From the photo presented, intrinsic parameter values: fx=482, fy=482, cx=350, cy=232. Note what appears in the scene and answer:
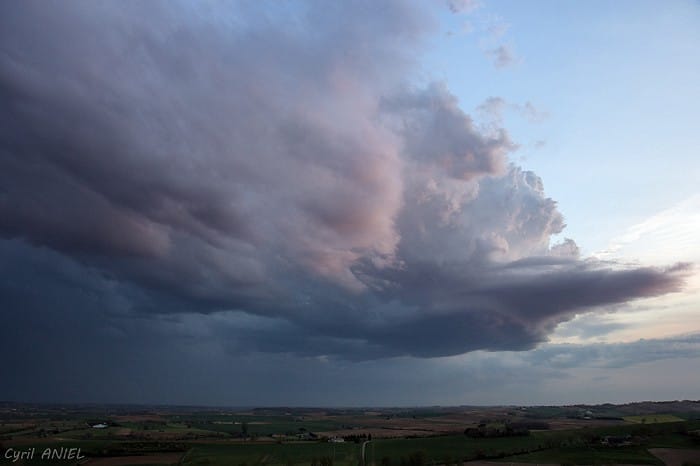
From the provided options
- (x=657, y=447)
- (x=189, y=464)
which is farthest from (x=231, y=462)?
(x=657, y=447)

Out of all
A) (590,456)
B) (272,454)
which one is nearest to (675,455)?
(590,456)

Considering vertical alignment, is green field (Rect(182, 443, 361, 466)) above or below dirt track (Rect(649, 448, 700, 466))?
below

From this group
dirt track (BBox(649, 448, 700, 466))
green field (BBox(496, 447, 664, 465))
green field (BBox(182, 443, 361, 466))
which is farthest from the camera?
green field (BBox(182, 443, 361, 466))

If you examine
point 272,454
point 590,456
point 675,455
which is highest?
point 675,455

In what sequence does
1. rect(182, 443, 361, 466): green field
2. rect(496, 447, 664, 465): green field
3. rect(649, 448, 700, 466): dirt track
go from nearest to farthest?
rect(649, 448, 700, 466): dirt track, rect(496, 447, 664, 465): green field, rect(182, 443, 361, 466): green field

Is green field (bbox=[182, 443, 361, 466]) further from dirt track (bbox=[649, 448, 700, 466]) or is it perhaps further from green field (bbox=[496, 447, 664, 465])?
dirt track (bbox=[649, 448, 700, 466])

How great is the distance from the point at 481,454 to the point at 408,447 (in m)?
24.6

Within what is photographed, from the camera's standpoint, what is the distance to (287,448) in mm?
140875

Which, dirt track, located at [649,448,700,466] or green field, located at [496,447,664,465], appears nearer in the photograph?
dirt track, located at [649,448,700,466]

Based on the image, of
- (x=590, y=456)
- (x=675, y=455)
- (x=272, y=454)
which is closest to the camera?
(x=675, y=455)

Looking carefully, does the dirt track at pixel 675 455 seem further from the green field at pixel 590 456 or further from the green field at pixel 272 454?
the green field at pixel 272 454

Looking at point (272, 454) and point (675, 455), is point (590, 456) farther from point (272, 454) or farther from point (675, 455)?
point (272, 454)

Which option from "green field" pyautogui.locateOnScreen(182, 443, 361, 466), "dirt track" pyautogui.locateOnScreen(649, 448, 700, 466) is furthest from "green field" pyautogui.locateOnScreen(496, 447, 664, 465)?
"green field" pyautogui.locateOnScreen(182, 443, 361, 466)

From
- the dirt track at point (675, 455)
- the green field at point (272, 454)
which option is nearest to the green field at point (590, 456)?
the dirt track at point (675, 455)
